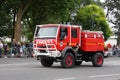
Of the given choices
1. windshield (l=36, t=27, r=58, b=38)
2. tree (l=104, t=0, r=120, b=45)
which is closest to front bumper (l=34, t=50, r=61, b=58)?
windshield (l=36, t=27, r=58, b=38)

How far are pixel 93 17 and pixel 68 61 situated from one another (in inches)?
2009

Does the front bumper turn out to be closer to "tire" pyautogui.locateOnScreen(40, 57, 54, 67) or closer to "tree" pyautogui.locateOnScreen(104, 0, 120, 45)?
"tire" pyautogui.locateOnScreen(40, 57, 54, 67)

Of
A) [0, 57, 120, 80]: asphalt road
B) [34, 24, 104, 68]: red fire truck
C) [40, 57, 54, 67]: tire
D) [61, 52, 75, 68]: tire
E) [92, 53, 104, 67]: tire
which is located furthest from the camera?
[92, 53, 104, 67]: tire

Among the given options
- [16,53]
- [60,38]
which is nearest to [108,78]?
[60,38]

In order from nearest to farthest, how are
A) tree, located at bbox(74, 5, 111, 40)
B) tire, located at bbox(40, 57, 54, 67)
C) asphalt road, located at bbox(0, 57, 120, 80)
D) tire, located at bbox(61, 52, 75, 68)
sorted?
asphalt road, located at bbox(0, 57, 120, 80) → tire, located at bbox(61, 52, 75, 68) → tire, located at bbox(40, 57, 54, 67) → tree, located at bbox(74, 5, 111, 40)

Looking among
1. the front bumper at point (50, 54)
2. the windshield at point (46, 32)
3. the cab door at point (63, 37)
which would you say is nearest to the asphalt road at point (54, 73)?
the front bumper at point (50, 54)

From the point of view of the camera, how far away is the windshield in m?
24.3

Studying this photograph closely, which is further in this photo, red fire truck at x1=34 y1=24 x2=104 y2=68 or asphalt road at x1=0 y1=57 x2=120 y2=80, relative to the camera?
red fire truck at x1=34 y1=24 x2=104 y2=68

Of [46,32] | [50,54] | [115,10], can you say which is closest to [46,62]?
[50,54]

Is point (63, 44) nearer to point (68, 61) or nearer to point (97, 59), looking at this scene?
point (68, 61)

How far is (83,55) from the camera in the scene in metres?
26.5

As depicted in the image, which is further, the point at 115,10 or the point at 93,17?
the point at 93,17

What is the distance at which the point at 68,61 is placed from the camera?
2472 cm

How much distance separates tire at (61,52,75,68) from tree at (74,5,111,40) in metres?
49.3
